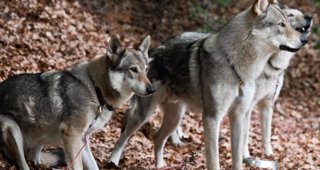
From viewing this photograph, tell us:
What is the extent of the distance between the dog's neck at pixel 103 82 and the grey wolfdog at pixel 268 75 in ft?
5.90

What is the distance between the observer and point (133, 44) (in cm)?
1434

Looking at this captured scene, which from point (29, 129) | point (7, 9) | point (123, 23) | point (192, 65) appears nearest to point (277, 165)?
point (192, 65)

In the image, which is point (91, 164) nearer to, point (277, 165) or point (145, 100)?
point (145, 100)

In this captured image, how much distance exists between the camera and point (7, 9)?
40.8 feet

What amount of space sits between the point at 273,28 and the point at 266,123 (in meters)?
3.01

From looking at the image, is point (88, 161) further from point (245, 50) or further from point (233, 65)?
point (245, 50)

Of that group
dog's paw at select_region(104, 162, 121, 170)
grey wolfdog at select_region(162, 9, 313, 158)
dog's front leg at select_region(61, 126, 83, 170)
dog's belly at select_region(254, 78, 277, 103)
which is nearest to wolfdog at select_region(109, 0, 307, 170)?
grey wolfdog at select_region(162, 9, 313, 158)

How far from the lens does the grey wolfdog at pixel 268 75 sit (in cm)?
858

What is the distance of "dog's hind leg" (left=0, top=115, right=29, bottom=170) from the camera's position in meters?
6.74

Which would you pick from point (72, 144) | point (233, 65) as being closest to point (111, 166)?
point (72, 144)

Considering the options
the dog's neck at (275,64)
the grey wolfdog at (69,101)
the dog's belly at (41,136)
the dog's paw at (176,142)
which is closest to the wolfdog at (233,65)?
the grey wolfdog at (69,101)

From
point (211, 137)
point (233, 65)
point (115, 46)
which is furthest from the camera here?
point (211, 137)

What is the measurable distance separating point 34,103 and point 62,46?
5527 millimetres

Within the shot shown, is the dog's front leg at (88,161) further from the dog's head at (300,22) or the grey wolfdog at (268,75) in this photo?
the dog's head at (300,22)
